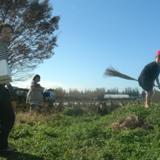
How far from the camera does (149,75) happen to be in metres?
13.8

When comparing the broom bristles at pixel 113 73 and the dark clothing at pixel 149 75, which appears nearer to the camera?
the dark clothing at pixel 149 75

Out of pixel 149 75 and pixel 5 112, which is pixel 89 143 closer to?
pixel 5 112

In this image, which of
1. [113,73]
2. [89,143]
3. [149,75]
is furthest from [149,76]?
[89,143]

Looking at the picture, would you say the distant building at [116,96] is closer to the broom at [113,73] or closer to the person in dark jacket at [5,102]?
the broom at [113,73]

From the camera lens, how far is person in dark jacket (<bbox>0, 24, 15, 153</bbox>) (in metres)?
8.11

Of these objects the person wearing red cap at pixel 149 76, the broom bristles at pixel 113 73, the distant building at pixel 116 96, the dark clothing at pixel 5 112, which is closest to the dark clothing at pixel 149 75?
the person wearing red cap at pixel 149 76

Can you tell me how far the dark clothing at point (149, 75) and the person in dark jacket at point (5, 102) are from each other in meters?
6.05

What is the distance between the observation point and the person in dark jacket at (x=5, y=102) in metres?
8.11

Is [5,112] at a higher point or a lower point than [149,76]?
lower

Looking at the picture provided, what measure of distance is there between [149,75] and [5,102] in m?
6.39

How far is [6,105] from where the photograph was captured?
26.7ft

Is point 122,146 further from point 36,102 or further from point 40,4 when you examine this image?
point 40,4

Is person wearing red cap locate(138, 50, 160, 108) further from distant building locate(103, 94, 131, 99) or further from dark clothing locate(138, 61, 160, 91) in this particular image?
distant building locate(103, 94, 131, 99)

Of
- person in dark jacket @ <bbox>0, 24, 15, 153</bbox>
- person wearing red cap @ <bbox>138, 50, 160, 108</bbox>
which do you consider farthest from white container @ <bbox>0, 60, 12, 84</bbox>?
person wearing red cap @ <bbox>138, 50, 160, 108</bbox>
